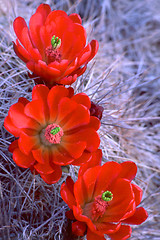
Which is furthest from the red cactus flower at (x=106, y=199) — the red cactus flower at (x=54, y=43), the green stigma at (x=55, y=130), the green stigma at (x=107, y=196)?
the red cactus flower at (x=54, y=43)

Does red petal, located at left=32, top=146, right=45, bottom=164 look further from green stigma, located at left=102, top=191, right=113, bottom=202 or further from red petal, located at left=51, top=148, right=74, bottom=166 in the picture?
green stigma, located at left=102, top=191, right=113, bottom=202

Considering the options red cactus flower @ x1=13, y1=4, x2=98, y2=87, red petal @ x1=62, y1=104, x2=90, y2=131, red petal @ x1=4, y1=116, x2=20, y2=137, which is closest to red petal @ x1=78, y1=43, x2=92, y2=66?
red cactus flower @ x1=13, y1=4, x2=98, y2=87

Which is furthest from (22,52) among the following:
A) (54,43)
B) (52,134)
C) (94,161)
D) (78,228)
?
(78,228)

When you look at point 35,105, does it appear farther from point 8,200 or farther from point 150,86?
point 150,86

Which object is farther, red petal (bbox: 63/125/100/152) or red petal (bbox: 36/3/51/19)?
red petal (bbox: 36/3/51/19)

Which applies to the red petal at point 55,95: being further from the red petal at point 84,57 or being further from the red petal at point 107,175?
the red petal at point 107,175

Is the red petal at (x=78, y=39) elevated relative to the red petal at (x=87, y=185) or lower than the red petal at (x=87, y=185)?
elevated

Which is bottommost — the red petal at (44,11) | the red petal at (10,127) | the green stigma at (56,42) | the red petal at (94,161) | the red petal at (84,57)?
the red petal at (94,161)
